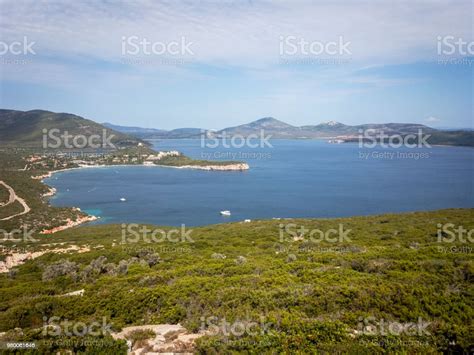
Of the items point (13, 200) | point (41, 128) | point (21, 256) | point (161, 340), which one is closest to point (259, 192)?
point (13, 200)

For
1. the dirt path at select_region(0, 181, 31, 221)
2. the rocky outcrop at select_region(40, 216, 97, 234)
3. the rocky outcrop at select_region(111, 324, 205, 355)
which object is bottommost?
the rocky outcrop at select_region(40, 216, 97, 234)

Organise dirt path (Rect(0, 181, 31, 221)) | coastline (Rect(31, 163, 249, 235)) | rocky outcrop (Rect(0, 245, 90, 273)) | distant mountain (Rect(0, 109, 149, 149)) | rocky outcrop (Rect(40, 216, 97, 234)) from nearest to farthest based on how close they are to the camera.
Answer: rocky outcrop (Rect(0, 245, 90, 273)) < rocky outcrop (Rect(40, 216, 97, 234)) < dirt path (Rect(0, 181, 31, 221)) < coastline (Rect(31, 163, 249, 235)) < distant mountain (Rect(0, 109, 149, 149))

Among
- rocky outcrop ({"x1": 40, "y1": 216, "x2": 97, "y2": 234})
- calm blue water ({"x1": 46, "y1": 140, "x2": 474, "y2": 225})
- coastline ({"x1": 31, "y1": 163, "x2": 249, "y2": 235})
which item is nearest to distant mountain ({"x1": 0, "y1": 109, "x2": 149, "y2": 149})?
coastline ({"x1": 31, "y1": 163, "x2": 249, "y2": 235})

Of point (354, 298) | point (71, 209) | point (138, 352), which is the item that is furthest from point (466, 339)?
point (71, 209)

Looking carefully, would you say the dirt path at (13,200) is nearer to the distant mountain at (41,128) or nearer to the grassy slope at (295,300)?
the grassy slope at (295,300)

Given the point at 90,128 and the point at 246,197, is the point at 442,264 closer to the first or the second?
the point at 246,197

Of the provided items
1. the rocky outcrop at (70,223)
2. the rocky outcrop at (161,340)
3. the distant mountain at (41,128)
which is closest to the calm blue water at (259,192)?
the rocky outcrop at (70,223)

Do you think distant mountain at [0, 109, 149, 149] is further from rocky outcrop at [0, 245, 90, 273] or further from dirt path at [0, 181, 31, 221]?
rocky outcrop at [0, 245, 90, 273]
